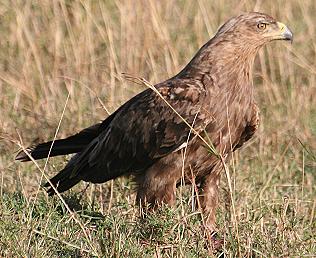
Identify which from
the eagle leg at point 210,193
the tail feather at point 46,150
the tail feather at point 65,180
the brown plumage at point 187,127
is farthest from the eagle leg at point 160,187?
the tail feather at point 46,150

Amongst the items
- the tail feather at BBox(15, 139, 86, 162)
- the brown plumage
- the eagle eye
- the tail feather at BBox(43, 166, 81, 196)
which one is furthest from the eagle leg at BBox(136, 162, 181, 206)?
the eagle eye

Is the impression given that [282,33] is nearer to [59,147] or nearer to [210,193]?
[210,193]

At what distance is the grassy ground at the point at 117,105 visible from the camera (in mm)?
4938

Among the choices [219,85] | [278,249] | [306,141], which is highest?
[219,85]

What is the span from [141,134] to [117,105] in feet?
7.06

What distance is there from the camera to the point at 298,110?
8188 mm

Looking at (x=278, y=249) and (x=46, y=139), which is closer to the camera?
(x=278, y=249)

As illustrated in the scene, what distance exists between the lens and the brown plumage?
5.66 m

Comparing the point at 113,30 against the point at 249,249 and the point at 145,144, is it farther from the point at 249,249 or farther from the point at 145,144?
the point at 249,249

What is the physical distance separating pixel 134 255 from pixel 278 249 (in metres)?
0.76

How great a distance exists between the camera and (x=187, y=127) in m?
5.63

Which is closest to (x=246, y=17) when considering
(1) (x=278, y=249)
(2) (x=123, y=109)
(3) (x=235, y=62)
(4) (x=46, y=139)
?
(3) (x=235, y=62)

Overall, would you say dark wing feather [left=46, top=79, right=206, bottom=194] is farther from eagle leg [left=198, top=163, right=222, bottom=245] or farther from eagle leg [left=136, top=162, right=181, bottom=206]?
eagle leg [left=198, top=163, right=222, bottom=245]

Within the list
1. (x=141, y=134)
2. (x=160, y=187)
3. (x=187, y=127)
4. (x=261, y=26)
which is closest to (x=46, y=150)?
(x=141, y=134)
